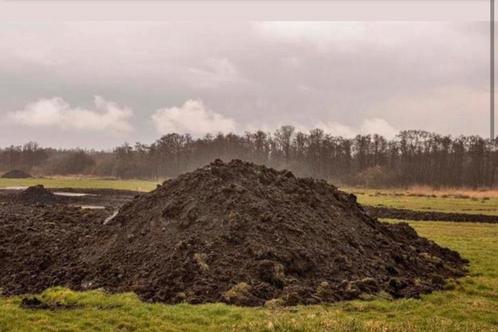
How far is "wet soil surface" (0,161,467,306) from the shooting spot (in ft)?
44.7

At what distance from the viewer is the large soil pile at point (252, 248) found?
13523 mm

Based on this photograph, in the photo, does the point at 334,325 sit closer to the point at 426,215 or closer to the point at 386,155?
the point at 426,215

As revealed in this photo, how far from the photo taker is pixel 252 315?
1138cm

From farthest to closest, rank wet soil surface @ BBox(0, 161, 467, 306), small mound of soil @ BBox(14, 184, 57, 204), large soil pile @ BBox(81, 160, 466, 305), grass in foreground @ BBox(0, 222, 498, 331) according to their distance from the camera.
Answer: small mound of soil @ BBox(14, 184, 57, 204)
wet soil surface @ BBox(0, 161, 467, 306)
large soil pile @ BBox(81, 160, 466, 305)
grass in foreground @ BBox(0, 222, 498, 331)

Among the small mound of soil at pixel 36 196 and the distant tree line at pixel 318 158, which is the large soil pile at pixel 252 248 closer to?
the small mound of soil at pixel 36 196

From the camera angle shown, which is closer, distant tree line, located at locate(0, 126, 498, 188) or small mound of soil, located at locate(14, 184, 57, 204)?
small mound of soil, located at locate(14, 184, 57, 204)

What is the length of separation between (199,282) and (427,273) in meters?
7.50

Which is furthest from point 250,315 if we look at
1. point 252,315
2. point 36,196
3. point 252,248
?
point 36,196

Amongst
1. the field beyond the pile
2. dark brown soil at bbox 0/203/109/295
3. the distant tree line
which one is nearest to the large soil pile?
dark brown soil at bbox 0/203/109/295

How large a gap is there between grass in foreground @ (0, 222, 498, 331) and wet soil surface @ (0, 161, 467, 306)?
706 millimetres

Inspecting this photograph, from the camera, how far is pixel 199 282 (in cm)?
1351

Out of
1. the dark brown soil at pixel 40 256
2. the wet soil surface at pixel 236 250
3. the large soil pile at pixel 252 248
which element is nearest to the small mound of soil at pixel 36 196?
the dark brown soil at pixel 40 256

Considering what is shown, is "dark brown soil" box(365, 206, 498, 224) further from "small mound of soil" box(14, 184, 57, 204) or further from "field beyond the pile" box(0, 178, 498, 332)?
"small mound of soil" box(14, 184, 57, 204)

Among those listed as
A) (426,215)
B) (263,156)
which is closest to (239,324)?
(426,215)
